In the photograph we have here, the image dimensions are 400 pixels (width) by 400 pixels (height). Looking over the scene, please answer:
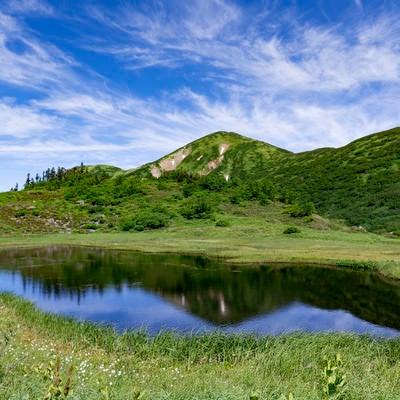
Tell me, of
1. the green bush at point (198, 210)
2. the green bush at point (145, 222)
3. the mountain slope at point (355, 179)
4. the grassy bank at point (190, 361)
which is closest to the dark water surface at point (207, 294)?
the grassy bank at point (190, 361)

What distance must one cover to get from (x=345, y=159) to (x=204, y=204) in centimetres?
8742

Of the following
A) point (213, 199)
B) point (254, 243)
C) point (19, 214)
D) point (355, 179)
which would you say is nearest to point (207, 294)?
point (254, 243)

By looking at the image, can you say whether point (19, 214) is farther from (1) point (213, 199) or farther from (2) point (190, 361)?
(2) point (190, 361)

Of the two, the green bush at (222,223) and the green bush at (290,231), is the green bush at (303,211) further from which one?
the green bush at (222,223)

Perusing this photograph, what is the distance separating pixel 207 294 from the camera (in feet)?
109

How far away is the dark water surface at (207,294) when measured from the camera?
2559 centimetres

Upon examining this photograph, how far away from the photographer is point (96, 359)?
1548cm

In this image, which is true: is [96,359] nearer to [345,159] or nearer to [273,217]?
[273,217]

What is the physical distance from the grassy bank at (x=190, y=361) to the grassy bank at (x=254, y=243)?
25106 mm

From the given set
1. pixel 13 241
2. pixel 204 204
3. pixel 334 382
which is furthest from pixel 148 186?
pixel 334 382

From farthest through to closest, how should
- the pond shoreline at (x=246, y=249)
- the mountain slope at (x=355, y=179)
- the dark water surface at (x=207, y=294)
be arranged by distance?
the mountain slope at (x=355, y=179) → the pond shoreline at (x=246, y=249) → the dark water surface at (x=207, y=294)

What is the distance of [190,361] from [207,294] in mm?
16615

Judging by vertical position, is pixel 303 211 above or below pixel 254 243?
above

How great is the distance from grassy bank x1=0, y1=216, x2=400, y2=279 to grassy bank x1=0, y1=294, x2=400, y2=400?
2511 cm
